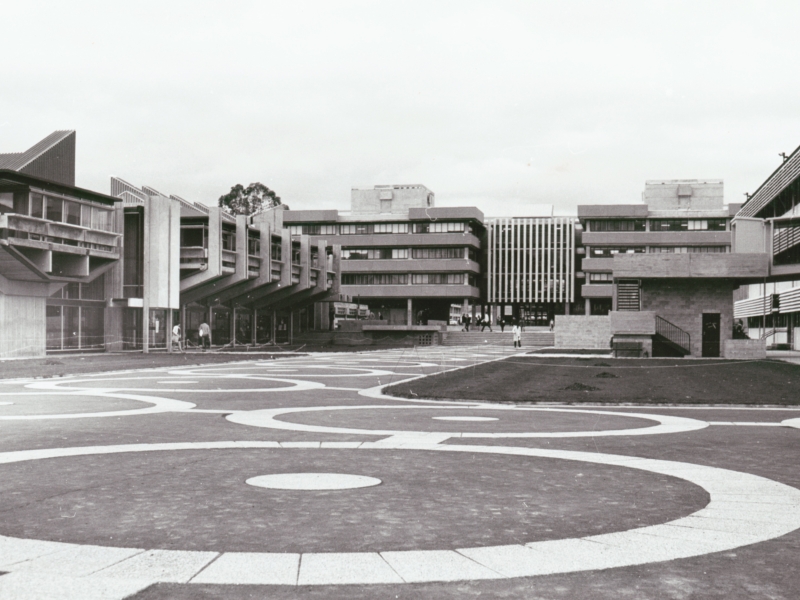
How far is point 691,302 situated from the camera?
44.8 m

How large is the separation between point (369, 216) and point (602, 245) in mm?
30017

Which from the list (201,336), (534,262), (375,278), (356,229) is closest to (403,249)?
(375,278)

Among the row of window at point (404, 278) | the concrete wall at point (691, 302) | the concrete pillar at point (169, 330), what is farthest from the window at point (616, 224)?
the concrete pillar at point (169, 330)

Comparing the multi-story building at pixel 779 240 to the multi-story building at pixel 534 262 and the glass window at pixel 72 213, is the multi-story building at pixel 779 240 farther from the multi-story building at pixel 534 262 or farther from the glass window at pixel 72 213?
the multi-story building at pixel 534 262

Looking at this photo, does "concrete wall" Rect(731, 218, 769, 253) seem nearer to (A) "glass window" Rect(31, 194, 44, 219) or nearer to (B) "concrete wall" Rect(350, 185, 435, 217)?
(A) "glass window" Rect(31, 194, 44, 219)

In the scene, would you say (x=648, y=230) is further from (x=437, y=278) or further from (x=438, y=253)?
(x=437, y=278)

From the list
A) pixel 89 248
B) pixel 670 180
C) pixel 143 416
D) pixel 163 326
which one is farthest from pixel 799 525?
pixel 670 180

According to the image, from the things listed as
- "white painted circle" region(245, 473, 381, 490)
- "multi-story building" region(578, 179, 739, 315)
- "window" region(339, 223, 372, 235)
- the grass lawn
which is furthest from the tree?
"white painted circle" region(245, 473, 381, 490)

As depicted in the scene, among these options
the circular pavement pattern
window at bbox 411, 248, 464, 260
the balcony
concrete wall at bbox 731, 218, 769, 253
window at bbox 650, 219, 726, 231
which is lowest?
the circular pavement pattern

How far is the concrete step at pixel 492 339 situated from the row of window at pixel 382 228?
100 ft

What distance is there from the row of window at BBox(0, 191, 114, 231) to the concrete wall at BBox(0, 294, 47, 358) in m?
4.13

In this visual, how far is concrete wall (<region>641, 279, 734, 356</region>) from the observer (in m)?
44.4

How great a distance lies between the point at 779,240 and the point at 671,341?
45.4 ft

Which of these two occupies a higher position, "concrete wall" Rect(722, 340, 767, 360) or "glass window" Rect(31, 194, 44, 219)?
"glass window" Rect(31, 194, 44, 219)
